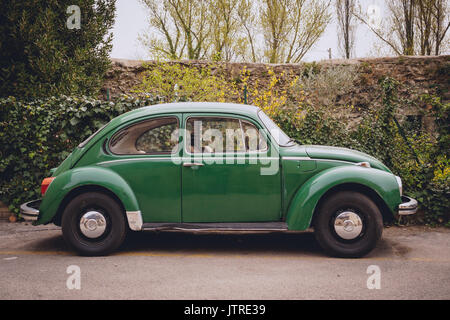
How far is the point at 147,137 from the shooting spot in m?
5.56

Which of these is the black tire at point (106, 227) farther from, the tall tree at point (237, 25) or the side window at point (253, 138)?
the tall tree at point (237, 25)

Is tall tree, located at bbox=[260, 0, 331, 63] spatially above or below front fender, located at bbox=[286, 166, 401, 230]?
above

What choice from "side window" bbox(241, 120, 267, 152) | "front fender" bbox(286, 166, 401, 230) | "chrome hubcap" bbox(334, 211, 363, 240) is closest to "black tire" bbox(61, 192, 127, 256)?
"side window" bbox(241, 120, 267, 152)

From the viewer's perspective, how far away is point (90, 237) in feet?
17.0

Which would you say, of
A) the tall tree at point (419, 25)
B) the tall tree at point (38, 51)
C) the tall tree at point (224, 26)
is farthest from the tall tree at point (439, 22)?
the tall tree at point (38, 51)

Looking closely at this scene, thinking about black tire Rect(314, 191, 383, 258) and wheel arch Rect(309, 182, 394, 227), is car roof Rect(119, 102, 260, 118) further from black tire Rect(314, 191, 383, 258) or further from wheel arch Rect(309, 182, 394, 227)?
black tire Rect(314, 191, 383, 258)

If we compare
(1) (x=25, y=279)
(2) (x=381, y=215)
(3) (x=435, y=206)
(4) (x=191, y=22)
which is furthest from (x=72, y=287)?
(4) (x=191, y=22)

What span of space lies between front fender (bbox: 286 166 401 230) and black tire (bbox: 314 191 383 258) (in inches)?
5.4

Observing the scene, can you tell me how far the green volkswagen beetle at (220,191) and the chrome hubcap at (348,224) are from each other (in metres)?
0.01

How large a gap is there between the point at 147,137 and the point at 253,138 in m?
1.34

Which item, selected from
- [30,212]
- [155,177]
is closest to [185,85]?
[155,177]

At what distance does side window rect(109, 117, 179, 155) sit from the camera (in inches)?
211

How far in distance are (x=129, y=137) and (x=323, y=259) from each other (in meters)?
2.74
